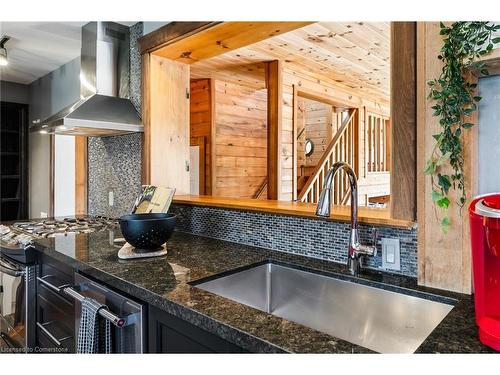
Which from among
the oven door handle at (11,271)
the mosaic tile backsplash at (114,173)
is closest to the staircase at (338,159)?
the mosaic tile backsplash at (114,173)

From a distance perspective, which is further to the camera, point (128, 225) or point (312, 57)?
point (312, 57)

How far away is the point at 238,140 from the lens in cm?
492

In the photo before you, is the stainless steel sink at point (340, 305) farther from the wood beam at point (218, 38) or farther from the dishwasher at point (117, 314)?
the wood beam at point (218, 38)

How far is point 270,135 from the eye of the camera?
12.6ft

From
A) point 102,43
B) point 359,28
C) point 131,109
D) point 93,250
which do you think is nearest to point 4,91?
point 102,43

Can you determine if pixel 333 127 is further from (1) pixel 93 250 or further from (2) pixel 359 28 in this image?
(1) pixel 93 250

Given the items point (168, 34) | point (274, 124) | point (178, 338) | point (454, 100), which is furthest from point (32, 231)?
point (274, 124)

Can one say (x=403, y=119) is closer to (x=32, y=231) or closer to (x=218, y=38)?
(x=218, y=38)

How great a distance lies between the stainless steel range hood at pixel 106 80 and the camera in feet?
7.70

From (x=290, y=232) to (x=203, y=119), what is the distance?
10.7ft

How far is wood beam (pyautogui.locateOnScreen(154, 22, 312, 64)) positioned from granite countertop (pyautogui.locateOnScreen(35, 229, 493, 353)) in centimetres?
113

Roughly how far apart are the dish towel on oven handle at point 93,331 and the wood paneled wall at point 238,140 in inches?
125

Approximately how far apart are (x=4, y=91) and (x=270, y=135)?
127 inches
